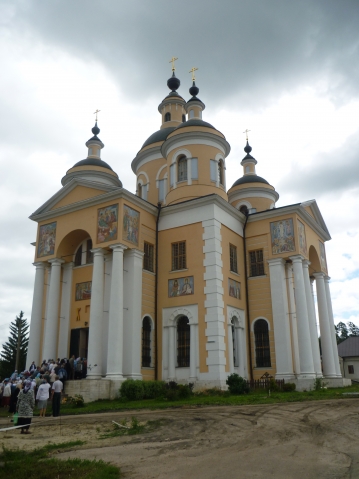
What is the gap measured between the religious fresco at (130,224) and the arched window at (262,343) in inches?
293

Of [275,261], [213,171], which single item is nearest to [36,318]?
[213,171]

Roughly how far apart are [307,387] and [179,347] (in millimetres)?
5893

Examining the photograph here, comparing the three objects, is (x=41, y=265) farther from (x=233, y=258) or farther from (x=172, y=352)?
(x=233, y=258)

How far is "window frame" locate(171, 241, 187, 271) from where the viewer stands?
22.9m

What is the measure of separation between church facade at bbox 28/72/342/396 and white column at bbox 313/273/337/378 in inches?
2.8

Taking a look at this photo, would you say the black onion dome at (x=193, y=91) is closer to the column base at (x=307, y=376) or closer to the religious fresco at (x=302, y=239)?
the religious fresco at (x=302, y=239)

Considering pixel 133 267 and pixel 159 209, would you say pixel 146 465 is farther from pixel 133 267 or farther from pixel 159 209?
pixel 159 209

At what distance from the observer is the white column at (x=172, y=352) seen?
2147 cm

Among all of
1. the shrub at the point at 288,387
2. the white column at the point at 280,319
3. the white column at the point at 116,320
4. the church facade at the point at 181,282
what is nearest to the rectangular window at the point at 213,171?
the church facade at the point at 181,282

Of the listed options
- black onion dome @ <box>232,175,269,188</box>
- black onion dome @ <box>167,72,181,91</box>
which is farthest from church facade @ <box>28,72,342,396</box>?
black onion dome @ <box>167,72,181,91</box>

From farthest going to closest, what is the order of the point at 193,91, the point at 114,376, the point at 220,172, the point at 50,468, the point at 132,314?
the point at 193,91, the point at 220,172, the point at 132,314, the point at 114,376, the point at 50,468

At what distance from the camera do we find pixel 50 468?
7.20 meters

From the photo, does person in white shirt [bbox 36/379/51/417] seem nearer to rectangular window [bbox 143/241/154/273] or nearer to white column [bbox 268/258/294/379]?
rectangular window [bbox 143/241/154/273]

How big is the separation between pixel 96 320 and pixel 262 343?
8.35 meters
